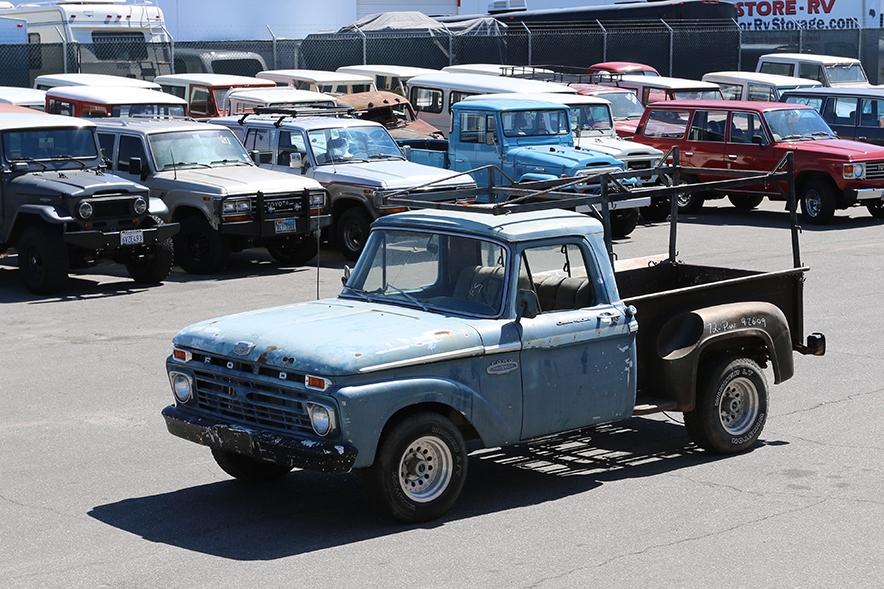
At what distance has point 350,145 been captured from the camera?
17.4 metres

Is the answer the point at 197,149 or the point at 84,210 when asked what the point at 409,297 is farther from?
the point at 197,149

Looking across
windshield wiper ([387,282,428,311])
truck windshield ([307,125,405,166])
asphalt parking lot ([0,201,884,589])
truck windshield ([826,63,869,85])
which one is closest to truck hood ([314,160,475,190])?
truck windshield ([307,125,405,166])

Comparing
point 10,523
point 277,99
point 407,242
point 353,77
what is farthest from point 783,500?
point 353,77

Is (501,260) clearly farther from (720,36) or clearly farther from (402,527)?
(720,36)

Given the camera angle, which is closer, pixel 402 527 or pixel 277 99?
pixel 402 527

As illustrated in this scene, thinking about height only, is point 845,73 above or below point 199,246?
above

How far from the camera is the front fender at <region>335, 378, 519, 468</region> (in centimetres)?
595

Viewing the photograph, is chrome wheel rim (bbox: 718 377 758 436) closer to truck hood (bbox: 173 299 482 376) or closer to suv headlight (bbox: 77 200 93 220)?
truck hood (bbox: 173 299 482 376)

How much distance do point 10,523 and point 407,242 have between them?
110 inches

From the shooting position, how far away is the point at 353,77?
2592 cm

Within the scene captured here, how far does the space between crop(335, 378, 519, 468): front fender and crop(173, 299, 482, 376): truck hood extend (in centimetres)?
13

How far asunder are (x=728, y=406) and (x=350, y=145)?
418 inches

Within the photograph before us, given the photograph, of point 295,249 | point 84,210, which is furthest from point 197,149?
point 84,210

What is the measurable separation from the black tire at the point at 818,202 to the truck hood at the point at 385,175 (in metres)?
6.53
